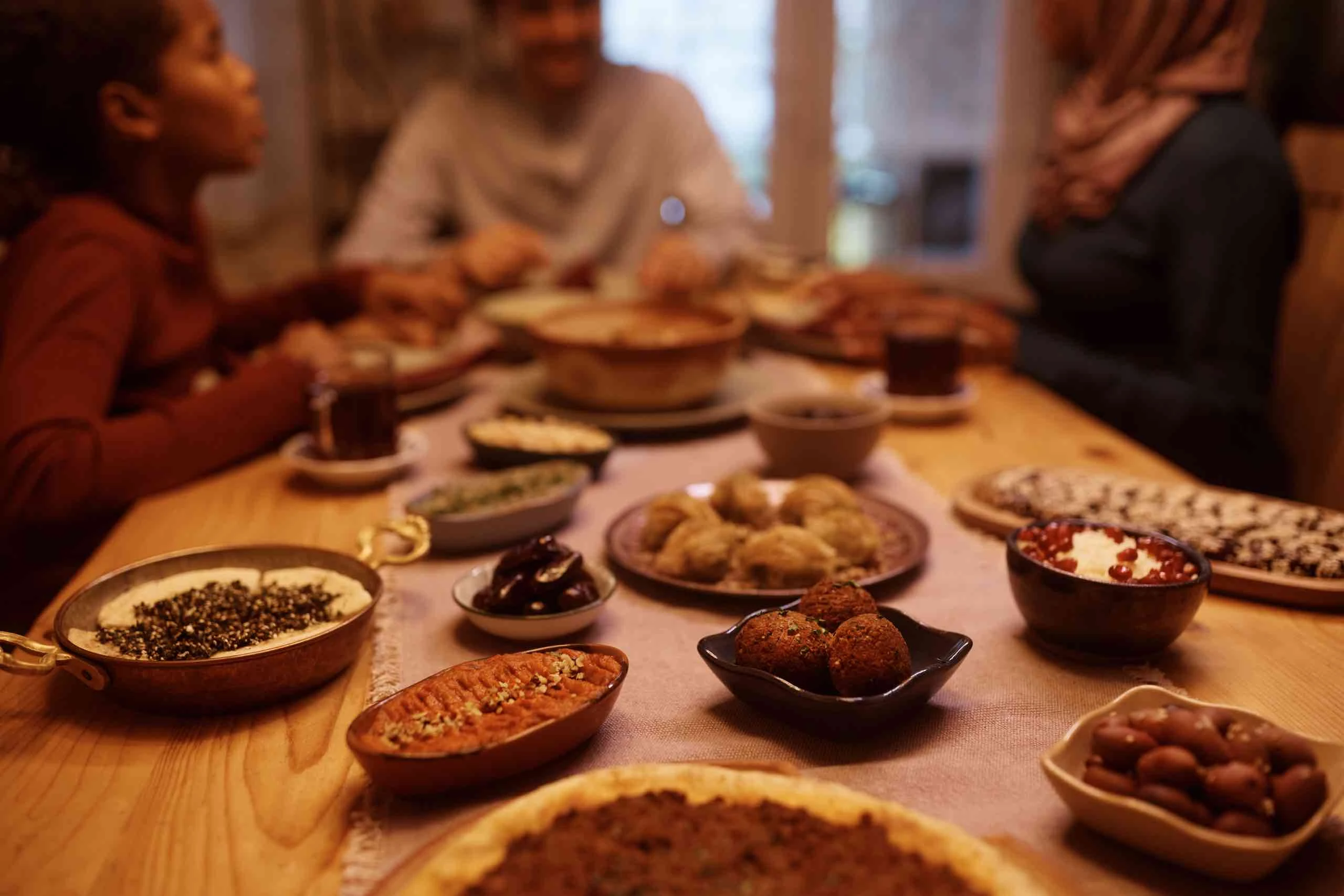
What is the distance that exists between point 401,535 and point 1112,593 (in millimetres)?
865

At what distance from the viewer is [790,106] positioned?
14.7 feet

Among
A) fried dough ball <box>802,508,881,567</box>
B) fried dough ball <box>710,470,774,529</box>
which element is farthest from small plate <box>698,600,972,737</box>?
fried dough ball <box>710,470,774,529</box>

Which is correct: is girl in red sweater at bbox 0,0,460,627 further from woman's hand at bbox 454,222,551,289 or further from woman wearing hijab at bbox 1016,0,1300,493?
woman wearing hijab at bbox 1016,0,1300,493

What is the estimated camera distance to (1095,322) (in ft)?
9.82

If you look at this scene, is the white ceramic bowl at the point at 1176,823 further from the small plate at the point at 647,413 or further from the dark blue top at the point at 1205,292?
the dark blue top at the point at 1205,292

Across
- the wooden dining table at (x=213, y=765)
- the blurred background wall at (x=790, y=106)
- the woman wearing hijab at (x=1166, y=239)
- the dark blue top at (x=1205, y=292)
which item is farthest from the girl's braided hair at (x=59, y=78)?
the blurred background wall at (x=790, y=106)

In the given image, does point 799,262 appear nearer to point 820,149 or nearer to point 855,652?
point 820,149

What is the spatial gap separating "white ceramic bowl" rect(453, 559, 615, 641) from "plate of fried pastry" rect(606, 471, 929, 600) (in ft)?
0.38

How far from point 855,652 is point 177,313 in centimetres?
153

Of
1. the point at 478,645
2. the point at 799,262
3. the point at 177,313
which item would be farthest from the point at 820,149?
the point at 478,645

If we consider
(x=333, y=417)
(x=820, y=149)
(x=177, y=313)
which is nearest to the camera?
(x=333, y=417)

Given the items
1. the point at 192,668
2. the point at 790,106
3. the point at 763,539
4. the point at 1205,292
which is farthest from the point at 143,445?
the point at 790,106

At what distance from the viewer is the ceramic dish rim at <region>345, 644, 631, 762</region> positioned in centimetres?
90

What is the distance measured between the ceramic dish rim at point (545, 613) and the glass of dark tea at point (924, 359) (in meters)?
1.05
